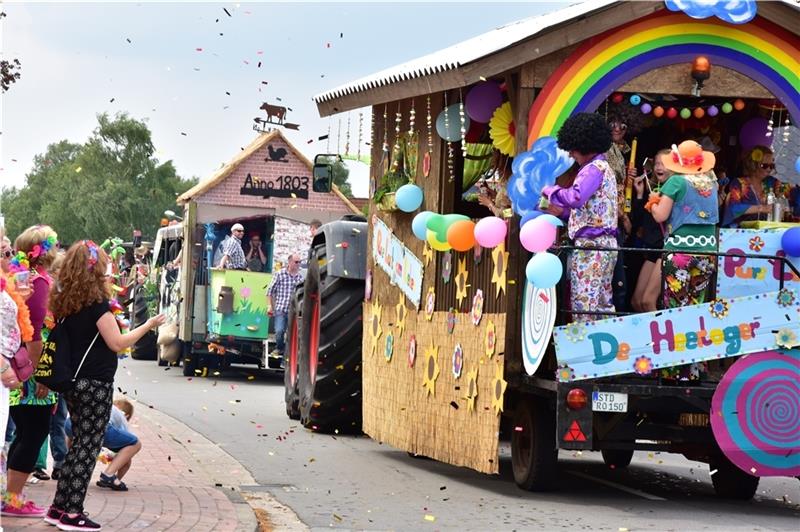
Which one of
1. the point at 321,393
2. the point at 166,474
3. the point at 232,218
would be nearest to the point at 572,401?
the point at 166,474

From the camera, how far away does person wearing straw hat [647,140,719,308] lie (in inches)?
399

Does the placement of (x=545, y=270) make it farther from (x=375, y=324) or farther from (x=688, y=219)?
(x=375, y=324)

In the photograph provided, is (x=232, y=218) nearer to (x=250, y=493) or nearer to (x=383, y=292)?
(x=383, y=292)

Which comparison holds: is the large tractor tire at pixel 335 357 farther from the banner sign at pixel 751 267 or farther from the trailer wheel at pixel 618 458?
the banner sign at pixel 751 267

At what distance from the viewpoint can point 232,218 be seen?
2341cm

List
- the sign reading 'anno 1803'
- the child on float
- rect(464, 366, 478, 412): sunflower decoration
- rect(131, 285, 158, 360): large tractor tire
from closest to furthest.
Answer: the child on float < rect(464, 366, 478, 412): sunflower decoration < the sign reading 'anno 1803' < rect(131, 285, 158, 360): large tractor tire

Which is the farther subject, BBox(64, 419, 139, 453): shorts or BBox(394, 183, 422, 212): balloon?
BBox(394, 183, 422, 212): balloon

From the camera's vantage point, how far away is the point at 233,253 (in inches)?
883

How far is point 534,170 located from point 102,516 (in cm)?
361

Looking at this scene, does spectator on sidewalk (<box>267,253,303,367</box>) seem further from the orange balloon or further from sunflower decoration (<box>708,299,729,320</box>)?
sunflower decoration (<box>708,299,729,320</box>)

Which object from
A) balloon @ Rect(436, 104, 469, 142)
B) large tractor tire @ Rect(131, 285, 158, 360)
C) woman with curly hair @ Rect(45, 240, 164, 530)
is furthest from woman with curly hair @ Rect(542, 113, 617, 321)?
large tractor tire @ Rect(131, 285, 158, 360)

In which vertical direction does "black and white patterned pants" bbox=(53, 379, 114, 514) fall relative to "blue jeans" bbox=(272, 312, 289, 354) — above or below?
below

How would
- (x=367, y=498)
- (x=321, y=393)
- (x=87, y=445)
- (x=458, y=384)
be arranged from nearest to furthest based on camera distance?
(x=87, y=445), (x=367, y=498), (x=458, y=384), (x=321, y=393)

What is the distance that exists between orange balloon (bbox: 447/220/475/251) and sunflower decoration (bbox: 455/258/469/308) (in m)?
0.27
